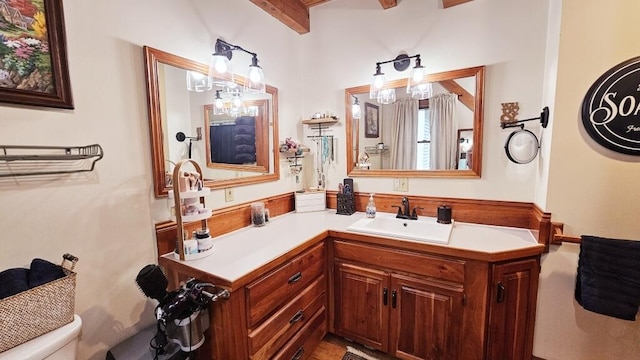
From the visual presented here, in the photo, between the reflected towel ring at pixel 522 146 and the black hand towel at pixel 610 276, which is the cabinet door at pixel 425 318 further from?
the reflected towel ring at pixel 522 146

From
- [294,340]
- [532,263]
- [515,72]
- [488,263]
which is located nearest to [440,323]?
[488,263]

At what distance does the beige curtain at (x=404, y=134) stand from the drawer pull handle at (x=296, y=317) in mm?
1308

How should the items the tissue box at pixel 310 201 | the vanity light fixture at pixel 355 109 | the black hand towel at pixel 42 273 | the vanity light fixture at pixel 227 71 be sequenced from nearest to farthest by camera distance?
the black hand towel at pixel 42 273
the vanity light fixture at pixel 227 71
the vanity light fixture at pixel 355 109
the tissue box at pixel 310 201

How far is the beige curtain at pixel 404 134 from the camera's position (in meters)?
2.05

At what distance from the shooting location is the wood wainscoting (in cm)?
145

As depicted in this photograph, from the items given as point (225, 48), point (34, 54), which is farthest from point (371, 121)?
point (34, 54)

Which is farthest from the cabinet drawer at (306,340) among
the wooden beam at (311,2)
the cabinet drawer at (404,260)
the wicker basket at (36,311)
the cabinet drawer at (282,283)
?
the wooden beam at (311,2)

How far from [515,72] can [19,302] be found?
8.59 feet

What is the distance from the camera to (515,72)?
1.70 m

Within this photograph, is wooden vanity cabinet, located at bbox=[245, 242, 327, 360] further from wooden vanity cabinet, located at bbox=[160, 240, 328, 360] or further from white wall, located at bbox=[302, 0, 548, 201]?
white wall, located at bbox=[302, 0, 548, 201]

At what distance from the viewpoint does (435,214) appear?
6.63 feet

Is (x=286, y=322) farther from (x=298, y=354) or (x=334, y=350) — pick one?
(x=334, y=350)

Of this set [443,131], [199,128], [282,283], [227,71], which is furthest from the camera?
[443,131]

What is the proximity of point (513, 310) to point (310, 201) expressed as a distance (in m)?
1.58
